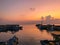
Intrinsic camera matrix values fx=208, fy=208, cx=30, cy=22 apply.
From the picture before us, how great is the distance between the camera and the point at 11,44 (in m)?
30.5

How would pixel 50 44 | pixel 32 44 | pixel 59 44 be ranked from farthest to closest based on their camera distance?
pixel 32 44 → pixel 50 44 → pixel 59 44

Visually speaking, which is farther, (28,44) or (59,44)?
(28,44)

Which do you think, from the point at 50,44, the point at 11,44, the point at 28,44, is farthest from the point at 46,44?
the point at 11,44

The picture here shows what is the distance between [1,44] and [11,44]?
157cm

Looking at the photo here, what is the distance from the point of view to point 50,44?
108ft

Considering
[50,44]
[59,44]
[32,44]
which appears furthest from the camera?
[32,44]

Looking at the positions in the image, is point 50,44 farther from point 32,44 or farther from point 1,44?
point 1,44

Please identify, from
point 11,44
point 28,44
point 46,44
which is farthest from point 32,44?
point 11,44

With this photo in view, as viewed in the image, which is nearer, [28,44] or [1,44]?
[1,44]

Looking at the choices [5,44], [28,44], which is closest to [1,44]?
[5,44]

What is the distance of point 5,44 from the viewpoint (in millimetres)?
29547

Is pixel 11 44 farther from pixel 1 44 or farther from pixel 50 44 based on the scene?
pixel 50 44

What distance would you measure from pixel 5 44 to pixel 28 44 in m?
6.80

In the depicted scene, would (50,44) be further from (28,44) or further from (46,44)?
(28,44)
